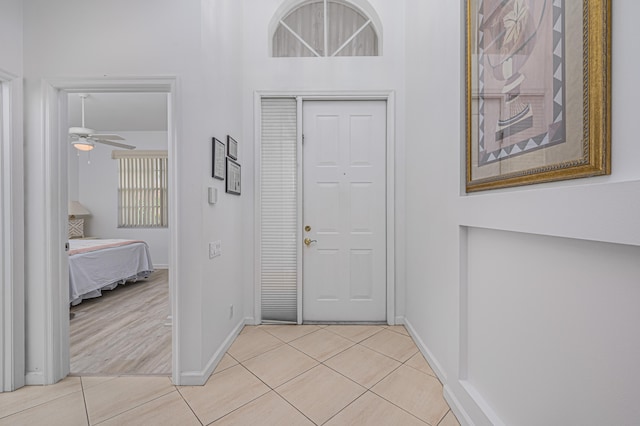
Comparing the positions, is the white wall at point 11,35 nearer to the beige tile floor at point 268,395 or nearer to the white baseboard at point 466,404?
the beige tile floor at point 268,395

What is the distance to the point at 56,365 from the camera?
1788 mm

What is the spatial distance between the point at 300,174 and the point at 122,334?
2273 mm

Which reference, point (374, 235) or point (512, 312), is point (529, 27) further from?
point (374, 235)

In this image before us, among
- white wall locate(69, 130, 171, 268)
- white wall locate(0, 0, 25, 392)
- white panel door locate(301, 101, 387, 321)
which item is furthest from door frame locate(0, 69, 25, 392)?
white wall locate(69, 130, 171, 268)

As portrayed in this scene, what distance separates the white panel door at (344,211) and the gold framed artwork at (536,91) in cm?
129

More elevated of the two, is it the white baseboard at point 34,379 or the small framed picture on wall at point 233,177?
the small framed picture on wall at point 233,177

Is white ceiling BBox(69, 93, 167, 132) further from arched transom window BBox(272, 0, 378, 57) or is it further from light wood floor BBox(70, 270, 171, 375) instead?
light wood floor BBox(70, 270, 171, 375)

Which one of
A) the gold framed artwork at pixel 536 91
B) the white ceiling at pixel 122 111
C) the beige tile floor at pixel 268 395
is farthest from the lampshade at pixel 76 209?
the gold framed artwork at pixel 536 91

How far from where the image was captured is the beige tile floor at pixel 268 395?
1.47 meters

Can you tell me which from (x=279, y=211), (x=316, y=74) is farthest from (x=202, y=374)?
(x=316, y=74)

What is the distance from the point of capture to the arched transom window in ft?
9.14

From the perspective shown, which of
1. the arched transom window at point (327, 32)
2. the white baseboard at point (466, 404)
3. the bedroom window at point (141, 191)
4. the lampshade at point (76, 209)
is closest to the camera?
the white baseboard at point (466, 404)

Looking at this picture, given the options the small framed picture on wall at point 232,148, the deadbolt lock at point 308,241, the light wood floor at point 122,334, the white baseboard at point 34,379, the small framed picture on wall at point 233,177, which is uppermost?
the small framed picture on wall at point 232,148

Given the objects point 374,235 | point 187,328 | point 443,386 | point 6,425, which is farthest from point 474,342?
point 6,425
